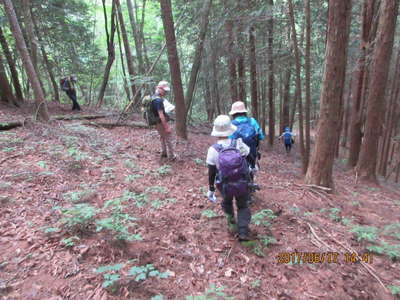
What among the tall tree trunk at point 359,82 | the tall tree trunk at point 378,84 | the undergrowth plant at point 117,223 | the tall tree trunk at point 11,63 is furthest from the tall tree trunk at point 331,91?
the tall tree trunk at point 11,63

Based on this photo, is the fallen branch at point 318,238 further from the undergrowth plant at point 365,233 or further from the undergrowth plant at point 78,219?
the undergrowth plant at point 78,219

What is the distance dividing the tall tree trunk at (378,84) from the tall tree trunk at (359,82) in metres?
1.43

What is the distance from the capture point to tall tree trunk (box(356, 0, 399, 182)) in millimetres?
8039

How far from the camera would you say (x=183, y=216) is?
485 cm

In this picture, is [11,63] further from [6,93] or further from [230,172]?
[230,172]

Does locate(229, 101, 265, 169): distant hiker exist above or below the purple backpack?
above

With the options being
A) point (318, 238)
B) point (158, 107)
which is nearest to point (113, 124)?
point (158, 107)

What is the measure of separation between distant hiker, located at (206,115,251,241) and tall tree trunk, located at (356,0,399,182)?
7486mm

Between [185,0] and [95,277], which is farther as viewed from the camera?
[185,0]

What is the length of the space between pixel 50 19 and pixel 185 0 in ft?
27.1

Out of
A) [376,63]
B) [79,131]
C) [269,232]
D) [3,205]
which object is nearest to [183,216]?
[269,232]

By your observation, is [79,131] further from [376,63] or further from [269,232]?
[376,63]

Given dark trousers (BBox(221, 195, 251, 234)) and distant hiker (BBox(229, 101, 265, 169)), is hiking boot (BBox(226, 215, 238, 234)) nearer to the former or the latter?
dark trousers (BBox(221, 195, 251, 234))

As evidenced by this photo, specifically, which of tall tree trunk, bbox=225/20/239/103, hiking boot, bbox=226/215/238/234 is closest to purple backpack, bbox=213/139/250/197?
hiking boot, bbox=226/215/238/234
